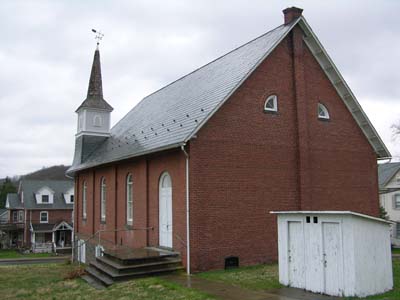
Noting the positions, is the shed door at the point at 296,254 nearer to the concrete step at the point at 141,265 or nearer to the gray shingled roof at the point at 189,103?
the concrete step at the point at 141,265

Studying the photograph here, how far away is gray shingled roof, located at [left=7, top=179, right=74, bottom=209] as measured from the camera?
58375 mm

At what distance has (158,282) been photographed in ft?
41.7

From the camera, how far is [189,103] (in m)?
18.0

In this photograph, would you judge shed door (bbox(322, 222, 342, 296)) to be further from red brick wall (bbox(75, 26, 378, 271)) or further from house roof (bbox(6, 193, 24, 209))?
house roof (bbox(6, 193, 24, 209))

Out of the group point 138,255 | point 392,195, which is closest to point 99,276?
point 138,255

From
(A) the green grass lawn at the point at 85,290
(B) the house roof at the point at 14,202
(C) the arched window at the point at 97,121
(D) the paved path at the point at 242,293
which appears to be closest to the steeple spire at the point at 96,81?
(C) the arched window at the point at 97,121

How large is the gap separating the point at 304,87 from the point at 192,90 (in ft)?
16.2

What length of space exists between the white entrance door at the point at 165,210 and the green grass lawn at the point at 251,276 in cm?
257

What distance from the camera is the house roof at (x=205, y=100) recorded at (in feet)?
51.2

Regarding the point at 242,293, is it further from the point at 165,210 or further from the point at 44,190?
the point at 44,190

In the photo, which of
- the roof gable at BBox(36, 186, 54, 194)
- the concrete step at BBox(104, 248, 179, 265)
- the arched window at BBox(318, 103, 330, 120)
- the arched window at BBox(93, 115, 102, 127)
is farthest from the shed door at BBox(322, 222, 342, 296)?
the roof gable at BBox(36, 186, 54, 194)

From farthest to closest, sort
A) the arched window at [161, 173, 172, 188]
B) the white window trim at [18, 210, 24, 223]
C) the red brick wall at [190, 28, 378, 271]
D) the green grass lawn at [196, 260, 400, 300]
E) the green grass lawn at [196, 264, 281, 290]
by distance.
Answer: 1. the white window trim at [18, 210, 24, 223]
2. the arched window at [161, 173, 172, 188]
3. the red brick wall at [190, 28, 378, 271]
4. the green grass lawn at [196, 264, 281, 290]
5. the green grass lawn at [196, 260, 400, 300]

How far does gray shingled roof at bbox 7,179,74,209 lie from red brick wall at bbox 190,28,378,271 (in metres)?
46.7

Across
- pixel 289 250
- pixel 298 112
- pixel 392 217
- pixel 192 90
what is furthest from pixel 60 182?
pixel 289 250
